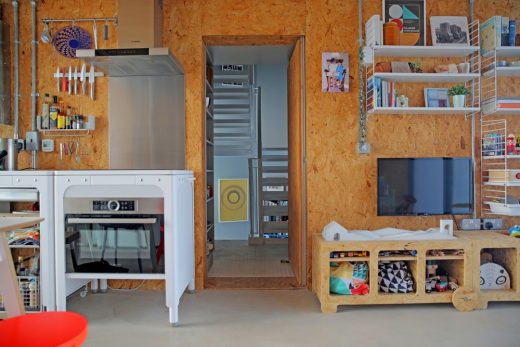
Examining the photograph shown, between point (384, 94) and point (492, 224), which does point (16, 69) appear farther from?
point (492, 224)

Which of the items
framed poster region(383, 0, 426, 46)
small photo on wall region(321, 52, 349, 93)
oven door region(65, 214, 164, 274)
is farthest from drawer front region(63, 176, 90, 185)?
framed poster region(383, 0, 426, 46)

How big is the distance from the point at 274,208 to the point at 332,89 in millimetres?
2692

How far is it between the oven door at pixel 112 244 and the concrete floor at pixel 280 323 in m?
0.37

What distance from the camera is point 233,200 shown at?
5.98m

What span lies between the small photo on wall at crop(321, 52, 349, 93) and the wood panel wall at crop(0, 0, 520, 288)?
46mm

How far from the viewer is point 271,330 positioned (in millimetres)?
2602

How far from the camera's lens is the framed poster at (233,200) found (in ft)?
19.5

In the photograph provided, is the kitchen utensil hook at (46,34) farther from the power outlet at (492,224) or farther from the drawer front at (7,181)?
the power outlet at (492,224)

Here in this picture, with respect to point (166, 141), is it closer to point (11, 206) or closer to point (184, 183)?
point (184, 183)

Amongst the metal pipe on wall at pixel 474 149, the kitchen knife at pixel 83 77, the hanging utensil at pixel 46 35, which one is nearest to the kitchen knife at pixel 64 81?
the kitchen knife at pixel 83 77

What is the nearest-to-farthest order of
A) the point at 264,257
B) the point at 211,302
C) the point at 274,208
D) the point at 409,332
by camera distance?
the point at 409,332, the point at 211,302, the point at 264,257, the point at 274,208

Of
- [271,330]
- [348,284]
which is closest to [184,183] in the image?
[271,330]

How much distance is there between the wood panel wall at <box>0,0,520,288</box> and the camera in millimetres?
3432

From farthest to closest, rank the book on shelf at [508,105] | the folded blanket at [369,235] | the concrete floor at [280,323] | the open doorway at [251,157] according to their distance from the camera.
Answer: the open doorway at [251,157] → the book on shelf at [508,105] → the folded blanket at [369,235] → the concrete floor at [280,323]
